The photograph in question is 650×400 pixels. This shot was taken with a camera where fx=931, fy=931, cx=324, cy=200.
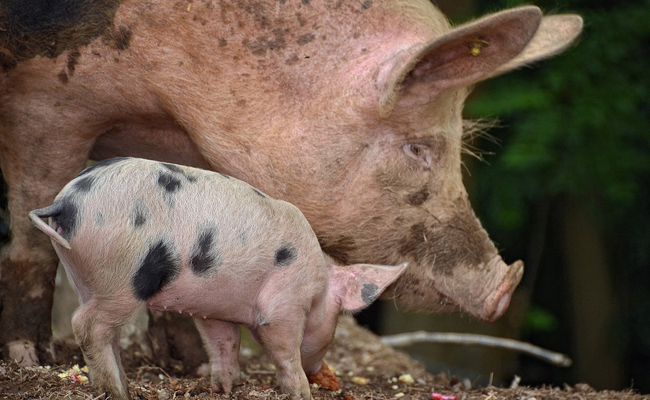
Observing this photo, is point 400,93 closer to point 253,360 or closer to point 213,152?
point 213,152

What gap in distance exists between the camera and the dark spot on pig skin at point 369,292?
13.9 feet

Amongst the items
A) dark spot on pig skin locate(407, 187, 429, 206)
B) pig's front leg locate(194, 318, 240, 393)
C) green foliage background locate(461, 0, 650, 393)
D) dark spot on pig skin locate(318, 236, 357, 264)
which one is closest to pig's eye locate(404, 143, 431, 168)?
dark spot on pig skin locate(407, 187, 429, 206)

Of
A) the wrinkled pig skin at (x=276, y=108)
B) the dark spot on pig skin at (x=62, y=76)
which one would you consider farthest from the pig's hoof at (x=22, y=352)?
the dark spot on pig skin at (x=62, y=76)

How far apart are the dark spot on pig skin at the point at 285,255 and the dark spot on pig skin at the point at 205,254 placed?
308 millimetres

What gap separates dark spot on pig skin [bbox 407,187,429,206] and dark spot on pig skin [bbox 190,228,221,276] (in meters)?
1.41

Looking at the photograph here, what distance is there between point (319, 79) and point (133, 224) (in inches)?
57.9

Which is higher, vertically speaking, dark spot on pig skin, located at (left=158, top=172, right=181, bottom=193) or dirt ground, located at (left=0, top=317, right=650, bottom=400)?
dark spot on pig skin, located at (left=158, top=172, right=181, bottom=193)

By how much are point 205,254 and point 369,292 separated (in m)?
0.95

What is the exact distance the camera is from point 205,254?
11.9ft

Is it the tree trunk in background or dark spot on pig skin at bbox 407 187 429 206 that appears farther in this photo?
the tree trunk in background

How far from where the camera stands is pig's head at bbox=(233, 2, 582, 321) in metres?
4.47

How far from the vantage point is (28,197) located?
4.71 metres

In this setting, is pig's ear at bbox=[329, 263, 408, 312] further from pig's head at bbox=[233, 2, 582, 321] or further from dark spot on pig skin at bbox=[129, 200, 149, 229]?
dark spot on pig skin at bbox=[129, 200, 149, 229]

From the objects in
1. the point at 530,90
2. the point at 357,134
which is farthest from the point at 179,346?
the point at 530,90
